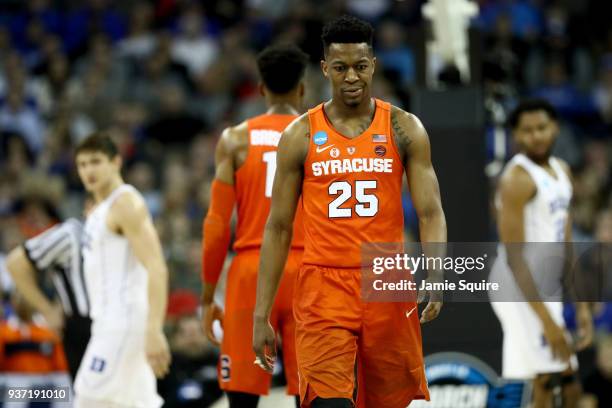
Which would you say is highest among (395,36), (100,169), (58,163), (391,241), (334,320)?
(395,36)

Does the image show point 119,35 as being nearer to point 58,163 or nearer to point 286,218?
point 58,163

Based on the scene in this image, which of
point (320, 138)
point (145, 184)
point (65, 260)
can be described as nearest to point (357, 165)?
point (320, 138)

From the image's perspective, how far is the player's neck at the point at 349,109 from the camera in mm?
5512

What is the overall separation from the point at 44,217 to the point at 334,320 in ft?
16.6

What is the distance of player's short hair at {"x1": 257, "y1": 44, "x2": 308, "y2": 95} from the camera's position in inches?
269

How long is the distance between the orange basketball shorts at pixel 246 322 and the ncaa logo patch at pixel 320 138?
1292mm

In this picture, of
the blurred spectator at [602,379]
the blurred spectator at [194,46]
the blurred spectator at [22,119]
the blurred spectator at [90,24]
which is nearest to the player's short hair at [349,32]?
the blurred spectator at [602,379]

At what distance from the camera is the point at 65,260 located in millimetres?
7770

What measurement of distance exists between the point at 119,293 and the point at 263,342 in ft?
6.44

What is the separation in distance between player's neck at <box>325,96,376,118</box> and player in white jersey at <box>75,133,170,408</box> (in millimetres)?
1998

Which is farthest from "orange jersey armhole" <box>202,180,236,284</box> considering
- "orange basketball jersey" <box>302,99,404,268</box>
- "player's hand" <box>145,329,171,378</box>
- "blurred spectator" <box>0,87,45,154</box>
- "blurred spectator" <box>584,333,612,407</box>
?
"blurred spectator" <box>0,87,45,154</box>

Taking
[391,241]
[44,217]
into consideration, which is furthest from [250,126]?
[44,217]

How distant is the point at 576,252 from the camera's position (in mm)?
7695

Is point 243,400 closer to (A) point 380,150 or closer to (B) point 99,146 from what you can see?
(B) point 99,146
